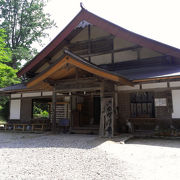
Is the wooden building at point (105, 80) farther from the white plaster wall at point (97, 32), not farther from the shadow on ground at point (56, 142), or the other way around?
the shadow on ground at point (56, 142)

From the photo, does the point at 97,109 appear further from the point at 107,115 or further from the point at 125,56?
the point at 107,115

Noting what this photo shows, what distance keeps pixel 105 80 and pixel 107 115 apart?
1.35 metres

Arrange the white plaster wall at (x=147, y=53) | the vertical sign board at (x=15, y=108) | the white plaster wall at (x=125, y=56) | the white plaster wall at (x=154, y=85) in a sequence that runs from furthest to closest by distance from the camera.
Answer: the vertical sign board at (x=15, y=108)
the white plaster wall at (x=125, y=56)
the white plaster wall at (x=147, y=53)
the white plaster wall at (x=154, y=85)

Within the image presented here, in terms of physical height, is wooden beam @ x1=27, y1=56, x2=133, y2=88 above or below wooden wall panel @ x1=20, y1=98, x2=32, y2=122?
above

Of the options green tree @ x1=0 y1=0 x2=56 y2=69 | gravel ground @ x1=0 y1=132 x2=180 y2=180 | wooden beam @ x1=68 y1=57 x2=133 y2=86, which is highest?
green tree @ x1=0 y1=0 x2=56 y2=69

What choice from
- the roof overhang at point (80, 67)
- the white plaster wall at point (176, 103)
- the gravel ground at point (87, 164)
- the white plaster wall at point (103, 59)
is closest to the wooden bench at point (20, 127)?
the roof overhang at point (80, 67)

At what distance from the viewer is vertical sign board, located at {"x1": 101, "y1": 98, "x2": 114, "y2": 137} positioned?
6577 millimetres

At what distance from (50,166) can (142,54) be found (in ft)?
23.3

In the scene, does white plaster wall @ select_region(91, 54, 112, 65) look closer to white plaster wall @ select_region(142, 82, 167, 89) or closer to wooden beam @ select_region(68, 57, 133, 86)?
white plaster wall @ select_region(142, 82, 167, 89)

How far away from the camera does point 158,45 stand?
7.84 metres

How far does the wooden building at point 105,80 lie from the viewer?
689 cm

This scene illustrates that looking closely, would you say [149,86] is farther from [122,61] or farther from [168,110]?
[122,61]

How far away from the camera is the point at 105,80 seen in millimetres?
6992

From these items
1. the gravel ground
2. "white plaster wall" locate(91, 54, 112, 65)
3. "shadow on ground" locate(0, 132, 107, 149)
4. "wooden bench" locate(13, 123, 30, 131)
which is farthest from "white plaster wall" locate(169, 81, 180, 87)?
"wooden bench" locate(13, 123, 30, 131)
